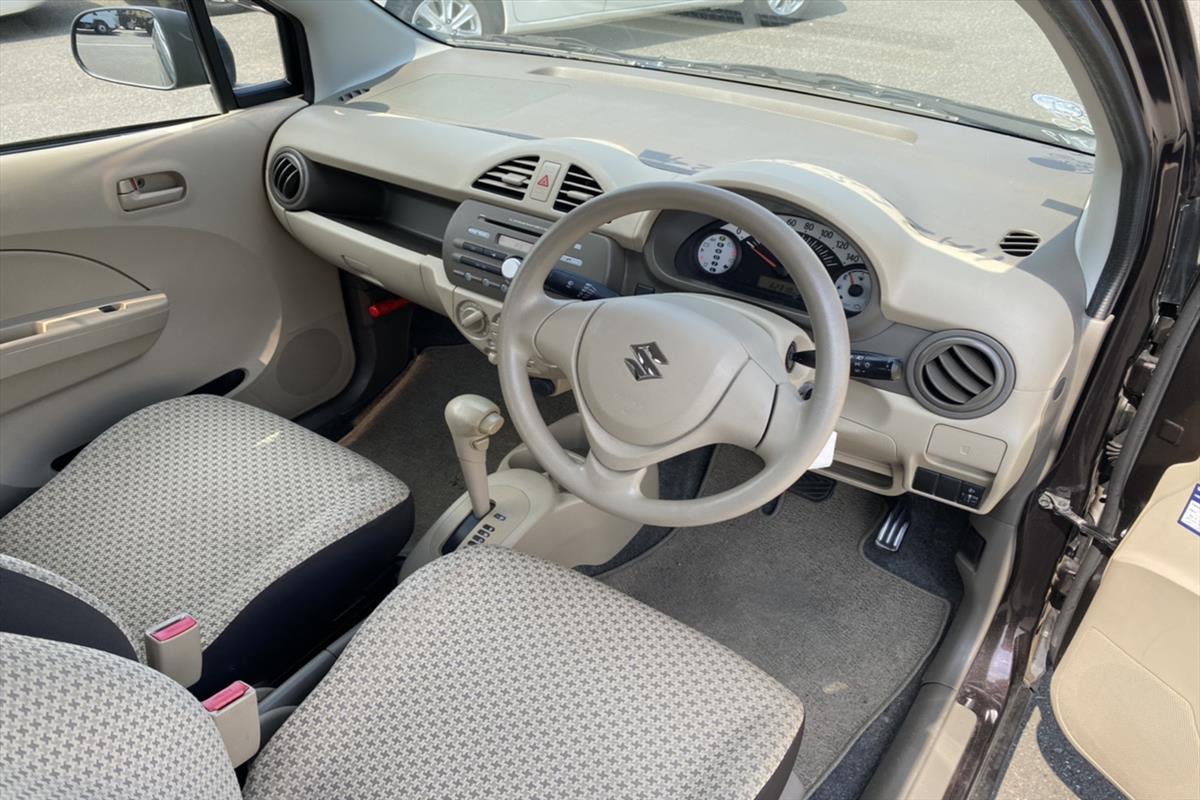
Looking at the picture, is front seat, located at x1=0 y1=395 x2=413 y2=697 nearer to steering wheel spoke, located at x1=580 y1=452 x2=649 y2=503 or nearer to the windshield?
steering wheel spoke, located at x1=580 y1=452 x2=649 y2=503

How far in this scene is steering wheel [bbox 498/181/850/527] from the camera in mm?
1105

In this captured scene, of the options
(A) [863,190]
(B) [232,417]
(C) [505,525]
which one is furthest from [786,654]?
(B) [232,417]

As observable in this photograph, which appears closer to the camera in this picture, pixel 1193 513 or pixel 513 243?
pixel 1193 513

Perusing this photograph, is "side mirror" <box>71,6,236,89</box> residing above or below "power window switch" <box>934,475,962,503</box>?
above

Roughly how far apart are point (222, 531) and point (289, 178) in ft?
3.12

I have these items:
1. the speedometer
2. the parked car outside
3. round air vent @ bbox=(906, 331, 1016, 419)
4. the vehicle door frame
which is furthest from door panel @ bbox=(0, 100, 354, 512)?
the vehicle door frame

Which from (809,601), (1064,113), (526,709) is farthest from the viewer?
(809,601)

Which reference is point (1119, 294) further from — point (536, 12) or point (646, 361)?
point (536, 12)

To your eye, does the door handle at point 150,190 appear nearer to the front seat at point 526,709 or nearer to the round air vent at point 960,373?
the front seat at point 526,709

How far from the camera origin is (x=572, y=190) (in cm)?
169

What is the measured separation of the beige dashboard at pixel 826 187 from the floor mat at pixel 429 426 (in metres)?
0.53

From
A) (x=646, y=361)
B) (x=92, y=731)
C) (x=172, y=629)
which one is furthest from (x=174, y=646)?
(x=646, y=361)

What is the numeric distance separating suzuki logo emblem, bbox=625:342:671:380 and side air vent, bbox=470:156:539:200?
64 centimetres

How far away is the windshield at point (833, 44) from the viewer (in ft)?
5.33
